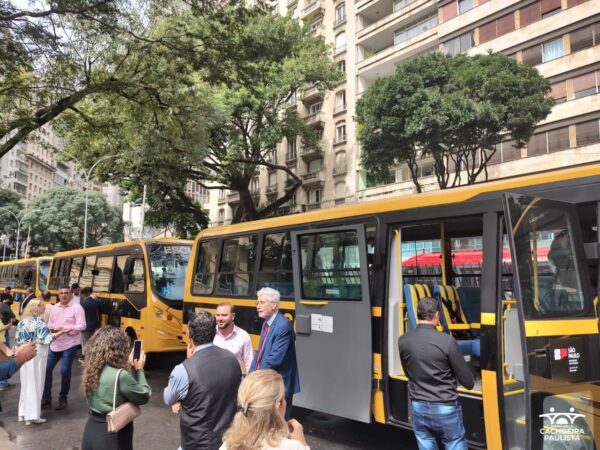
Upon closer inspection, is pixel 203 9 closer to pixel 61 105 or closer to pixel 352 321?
pixel 61 105

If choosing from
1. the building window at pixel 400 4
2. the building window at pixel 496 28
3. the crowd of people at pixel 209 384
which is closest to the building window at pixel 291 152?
the building window at pixel 400 4

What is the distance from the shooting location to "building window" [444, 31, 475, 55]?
1037 inches

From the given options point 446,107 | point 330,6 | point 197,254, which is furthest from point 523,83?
point 330,6

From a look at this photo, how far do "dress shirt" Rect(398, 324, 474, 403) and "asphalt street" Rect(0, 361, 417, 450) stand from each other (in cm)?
236

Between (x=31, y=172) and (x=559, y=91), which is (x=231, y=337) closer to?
(x=559, y=91)

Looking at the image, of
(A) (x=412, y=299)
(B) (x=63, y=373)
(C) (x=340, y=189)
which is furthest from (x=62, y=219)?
(A) (x=412, y=299)

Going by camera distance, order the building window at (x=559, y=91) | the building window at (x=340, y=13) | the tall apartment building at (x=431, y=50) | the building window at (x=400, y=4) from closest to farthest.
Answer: the tall apartment building at (x=431, y=50) < the building window at (x=559, y=91) < the building window at (x=400, y=4) < the building window at (x=340, y=13)

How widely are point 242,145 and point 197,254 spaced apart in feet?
55.5

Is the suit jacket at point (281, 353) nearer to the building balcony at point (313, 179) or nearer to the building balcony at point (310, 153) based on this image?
the building balcony at point (313, 179)

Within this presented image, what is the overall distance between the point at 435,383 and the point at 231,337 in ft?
6.71

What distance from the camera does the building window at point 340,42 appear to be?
35969 millimetres

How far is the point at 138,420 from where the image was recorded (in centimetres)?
657

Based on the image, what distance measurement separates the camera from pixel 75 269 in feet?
46.5

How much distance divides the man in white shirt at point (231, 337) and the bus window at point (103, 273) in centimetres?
803
